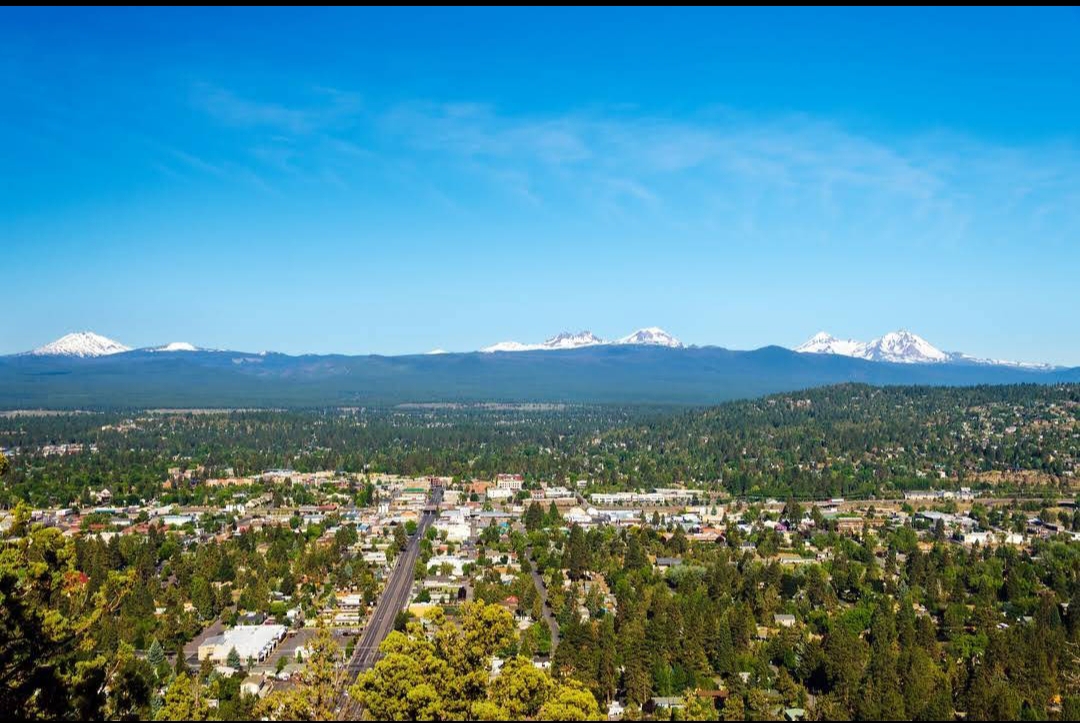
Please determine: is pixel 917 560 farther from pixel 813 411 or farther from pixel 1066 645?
pixel 813 411

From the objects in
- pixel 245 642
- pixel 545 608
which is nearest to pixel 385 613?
pixel 245 642

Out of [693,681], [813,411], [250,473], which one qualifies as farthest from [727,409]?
[693,681]

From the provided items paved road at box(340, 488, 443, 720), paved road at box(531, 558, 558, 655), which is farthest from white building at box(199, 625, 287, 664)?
paved road at box(531, 558, 558, 655)

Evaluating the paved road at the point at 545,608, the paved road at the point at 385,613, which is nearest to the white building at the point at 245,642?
the paved road at the point at 385,613

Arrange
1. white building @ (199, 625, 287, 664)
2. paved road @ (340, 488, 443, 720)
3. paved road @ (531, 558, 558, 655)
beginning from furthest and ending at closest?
paved road @ (531, 558, 558, 655)
white building @ (199, 625, 287, 664)
paved road @ (340, 488, 443, 720)

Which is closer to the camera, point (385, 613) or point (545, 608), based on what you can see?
point (385, 613)

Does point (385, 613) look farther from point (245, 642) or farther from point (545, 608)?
point (545, 608)

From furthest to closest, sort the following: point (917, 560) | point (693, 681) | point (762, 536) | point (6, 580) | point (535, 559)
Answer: point (762, 536) → point (535, 559) → point (917, 560) → point (693, 681) → point (6, 580)

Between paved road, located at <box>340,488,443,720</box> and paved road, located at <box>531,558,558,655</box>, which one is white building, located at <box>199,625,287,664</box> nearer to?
paved road, located at <box>340,488,443,720</box>
